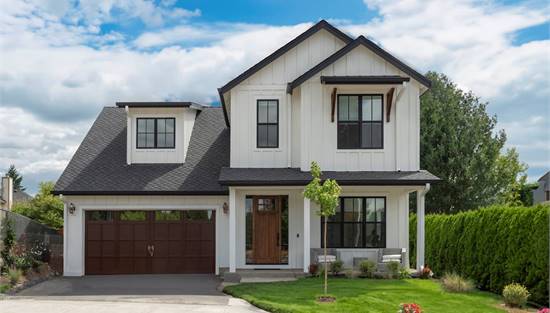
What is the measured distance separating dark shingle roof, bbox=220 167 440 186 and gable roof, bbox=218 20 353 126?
287 centimetres

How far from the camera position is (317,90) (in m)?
21.2

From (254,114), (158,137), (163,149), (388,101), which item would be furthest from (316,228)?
(158,137)

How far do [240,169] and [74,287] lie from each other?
6174 millimetres

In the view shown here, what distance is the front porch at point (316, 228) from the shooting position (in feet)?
69.9

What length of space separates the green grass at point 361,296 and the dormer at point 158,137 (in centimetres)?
716

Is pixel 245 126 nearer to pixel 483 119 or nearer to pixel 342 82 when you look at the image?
pixel 342 82

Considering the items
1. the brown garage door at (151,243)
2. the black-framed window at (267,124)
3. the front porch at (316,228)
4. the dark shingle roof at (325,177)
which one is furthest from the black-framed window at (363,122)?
the brown garage door at (151,243)

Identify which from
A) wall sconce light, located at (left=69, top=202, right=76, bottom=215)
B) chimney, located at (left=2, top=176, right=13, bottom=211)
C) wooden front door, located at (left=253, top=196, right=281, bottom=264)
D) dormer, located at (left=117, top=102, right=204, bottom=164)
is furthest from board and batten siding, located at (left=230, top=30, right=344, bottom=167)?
chimney, located at (left=2, top=176, right=13, bottom=211)

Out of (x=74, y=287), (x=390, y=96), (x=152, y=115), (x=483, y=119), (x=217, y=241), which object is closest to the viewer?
(x=74, y=287)

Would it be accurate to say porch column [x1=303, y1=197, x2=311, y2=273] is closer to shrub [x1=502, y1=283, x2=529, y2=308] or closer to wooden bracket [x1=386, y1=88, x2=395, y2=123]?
wooden bracket [x1=386, y1=88, x2=395, y2=123]

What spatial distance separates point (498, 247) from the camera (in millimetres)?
18047

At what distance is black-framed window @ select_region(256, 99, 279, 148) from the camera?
22.1m

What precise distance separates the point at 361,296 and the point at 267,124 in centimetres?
785

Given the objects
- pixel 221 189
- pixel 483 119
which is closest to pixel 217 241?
pixel 221 189
